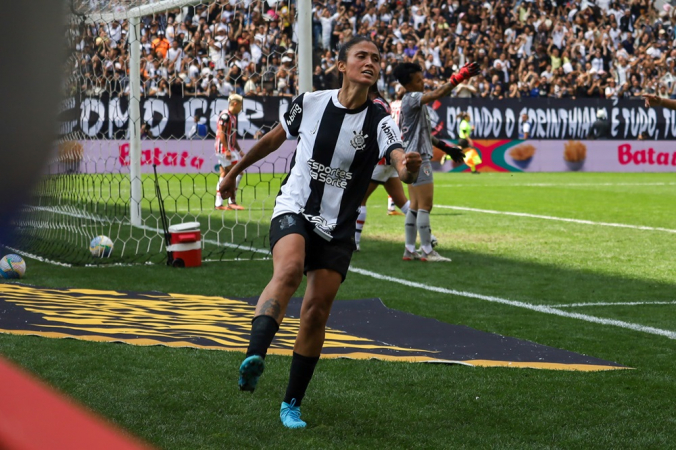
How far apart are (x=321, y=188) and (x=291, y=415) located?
0.96 meters

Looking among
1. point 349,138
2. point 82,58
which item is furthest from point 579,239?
point 82,58

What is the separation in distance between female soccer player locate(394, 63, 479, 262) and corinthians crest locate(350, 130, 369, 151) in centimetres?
467

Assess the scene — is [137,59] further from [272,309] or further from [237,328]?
[272,309]

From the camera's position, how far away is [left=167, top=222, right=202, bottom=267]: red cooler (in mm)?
9133

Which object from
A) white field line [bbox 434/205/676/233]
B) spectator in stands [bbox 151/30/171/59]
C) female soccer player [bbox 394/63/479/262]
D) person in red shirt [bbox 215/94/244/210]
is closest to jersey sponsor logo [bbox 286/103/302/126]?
female soccer player [bbox 394/63/479/262]

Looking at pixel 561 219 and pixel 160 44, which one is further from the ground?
pixel 160 44

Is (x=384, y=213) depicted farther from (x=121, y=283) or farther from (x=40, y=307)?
(x=40, y=307)

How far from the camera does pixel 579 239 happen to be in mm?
11570

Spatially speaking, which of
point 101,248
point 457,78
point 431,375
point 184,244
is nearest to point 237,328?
point 431,375

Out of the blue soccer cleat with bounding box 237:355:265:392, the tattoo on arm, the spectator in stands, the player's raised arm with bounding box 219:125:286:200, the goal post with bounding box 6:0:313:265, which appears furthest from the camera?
the spectator in stands

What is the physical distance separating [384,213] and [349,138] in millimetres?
11437

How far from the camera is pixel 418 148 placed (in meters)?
9.35

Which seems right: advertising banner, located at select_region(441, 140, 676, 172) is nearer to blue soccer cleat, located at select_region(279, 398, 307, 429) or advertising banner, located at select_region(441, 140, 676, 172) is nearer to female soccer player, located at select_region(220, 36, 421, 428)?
female soccer player, located at select_region(220, 36, 421, 428)

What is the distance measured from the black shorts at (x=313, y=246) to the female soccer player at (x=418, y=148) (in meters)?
5.01
